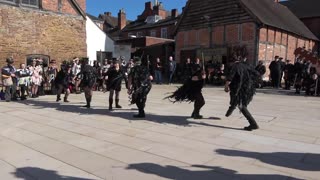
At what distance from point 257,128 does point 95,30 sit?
17.2 m

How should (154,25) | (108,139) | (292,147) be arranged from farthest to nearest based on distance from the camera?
(154,25) → (108,139) → (292,147)

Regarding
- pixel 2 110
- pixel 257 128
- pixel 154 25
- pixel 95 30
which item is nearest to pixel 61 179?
pixel 257 128

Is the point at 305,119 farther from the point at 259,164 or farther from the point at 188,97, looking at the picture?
the point at 259,164

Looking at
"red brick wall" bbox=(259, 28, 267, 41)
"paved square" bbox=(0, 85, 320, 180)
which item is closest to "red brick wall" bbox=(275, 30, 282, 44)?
"red brick wall" bbox=(259, 28, 267, 41)

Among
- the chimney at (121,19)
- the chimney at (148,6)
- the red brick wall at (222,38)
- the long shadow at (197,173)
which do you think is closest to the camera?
the long shadow at (197,173)

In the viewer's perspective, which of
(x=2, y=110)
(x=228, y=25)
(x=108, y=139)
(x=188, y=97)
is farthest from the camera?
(x=228, y=25)

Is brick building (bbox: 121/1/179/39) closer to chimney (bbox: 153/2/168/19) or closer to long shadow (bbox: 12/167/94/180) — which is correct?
chimney (bbox: 153/2/168/19)

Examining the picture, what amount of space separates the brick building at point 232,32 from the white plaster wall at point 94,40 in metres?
5.53

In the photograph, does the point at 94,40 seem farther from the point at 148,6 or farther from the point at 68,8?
the point at 148,6

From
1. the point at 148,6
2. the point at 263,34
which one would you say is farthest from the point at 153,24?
the point at 263,34

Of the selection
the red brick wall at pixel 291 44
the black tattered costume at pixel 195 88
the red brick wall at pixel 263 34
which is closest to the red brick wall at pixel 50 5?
the red brick wall at pixel 263 34

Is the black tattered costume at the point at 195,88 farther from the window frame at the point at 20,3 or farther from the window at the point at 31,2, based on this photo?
the window at the point at 31,2

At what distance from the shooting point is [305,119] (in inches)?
345

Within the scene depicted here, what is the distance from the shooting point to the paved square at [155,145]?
16.0ft
